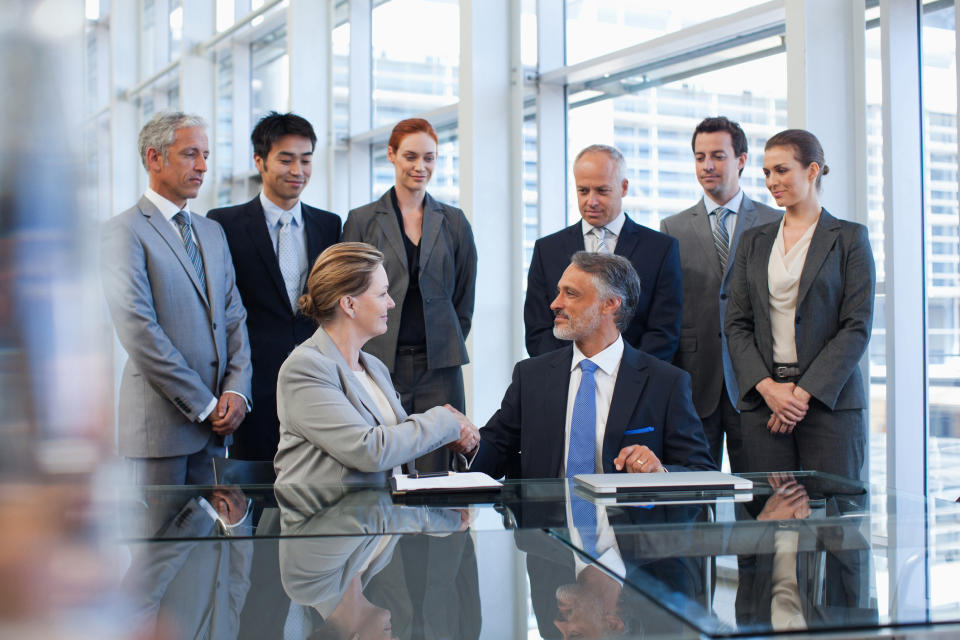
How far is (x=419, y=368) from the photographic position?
12.7 ft

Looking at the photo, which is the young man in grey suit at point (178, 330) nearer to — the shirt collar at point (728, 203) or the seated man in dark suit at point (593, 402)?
the seated man in dark suit at point (593, 402)

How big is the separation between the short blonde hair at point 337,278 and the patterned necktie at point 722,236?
148cm

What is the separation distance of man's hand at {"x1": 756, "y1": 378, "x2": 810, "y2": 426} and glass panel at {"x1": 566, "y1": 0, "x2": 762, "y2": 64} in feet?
6.60

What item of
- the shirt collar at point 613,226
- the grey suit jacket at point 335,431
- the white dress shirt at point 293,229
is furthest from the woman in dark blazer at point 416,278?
the grey suit jacket at point 335,431

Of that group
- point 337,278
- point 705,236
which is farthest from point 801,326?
point 337,278

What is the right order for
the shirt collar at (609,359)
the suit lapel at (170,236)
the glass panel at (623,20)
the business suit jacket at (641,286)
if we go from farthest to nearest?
the glass panel at (623,20)
the business suit jacket at (641,286)
the suit lapel at (170,236)
the shirt collar at (609,359)

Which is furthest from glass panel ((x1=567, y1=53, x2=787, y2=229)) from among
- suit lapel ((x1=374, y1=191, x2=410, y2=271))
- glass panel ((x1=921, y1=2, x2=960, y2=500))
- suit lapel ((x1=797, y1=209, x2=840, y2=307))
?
suit lapel ((x1=374, y1=191, x2=410, y2=271))

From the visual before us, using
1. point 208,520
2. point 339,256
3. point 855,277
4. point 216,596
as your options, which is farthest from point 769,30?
point 216,596

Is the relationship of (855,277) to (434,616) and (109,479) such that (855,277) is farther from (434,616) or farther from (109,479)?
(109,479)

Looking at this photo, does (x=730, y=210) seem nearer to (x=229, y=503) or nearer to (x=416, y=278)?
(x=416, y=278)

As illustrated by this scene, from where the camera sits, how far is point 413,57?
6.75 m

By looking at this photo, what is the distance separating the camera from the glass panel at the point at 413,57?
6.35 m

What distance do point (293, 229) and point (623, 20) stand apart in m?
2.38

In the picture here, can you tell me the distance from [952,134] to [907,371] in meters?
0.93
